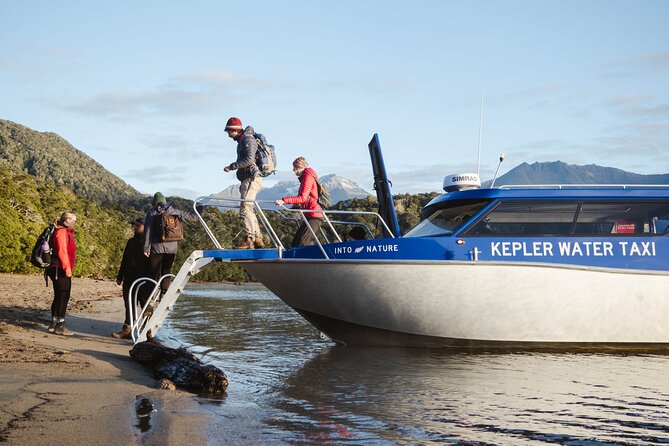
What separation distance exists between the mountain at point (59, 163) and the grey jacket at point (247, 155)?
113542mm

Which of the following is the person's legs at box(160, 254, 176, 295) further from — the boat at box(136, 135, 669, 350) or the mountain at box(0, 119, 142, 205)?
the mountain at box(0, 119, 142, 205)

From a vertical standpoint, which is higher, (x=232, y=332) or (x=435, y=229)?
(x=435, y=229)

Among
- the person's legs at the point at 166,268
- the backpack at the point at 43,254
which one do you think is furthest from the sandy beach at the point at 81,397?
the person's legs at the point at 166,268

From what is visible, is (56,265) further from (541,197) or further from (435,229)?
(541,197)

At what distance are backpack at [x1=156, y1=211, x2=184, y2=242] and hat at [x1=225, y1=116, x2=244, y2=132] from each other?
1478 millimetres

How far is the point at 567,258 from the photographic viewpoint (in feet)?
31.4

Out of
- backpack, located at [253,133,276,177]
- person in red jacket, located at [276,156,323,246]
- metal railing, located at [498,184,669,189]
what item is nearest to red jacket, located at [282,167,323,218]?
person in red jacket, located at [276,156,323,246]

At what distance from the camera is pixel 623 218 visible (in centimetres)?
1003

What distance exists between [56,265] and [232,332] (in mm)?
3556

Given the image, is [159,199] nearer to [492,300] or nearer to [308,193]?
[308,193]

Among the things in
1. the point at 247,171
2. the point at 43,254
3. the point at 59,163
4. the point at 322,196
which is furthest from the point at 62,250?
the point at 59,163

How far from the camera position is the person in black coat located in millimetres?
10156

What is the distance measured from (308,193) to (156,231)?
7.18 feet

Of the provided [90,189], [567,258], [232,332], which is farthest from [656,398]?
[90,189]
